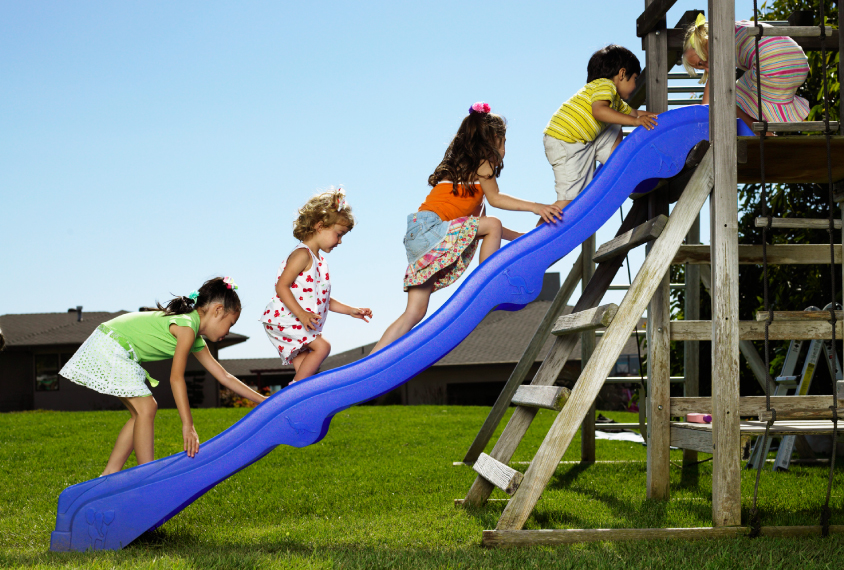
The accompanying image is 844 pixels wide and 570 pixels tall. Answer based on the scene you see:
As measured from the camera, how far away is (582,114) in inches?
207

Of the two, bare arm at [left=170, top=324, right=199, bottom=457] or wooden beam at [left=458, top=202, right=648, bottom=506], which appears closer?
bare arm at [left=170, top=324, right=199, bottom=457]

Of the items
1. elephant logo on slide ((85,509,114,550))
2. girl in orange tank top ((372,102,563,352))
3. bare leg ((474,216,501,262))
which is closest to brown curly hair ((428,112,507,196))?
girl in orange tank top ((372,102,563,352))

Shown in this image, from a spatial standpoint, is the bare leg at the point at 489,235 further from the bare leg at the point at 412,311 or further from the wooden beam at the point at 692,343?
the wooden beam at the point at 692,343

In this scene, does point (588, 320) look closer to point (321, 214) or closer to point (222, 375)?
point (321, 214)

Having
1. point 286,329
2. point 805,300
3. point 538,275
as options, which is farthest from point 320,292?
point 805,300

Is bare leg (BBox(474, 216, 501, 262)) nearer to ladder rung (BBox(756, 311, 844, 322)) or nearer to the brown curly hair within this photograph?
the brown curly hair

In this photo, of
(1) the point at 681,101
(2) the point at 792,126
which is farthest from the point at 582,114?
(1) the point at 681,101

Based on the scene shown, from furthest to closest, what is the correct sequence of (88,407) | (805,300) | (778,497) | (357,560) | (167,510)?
(88,407) < (805,300) < (778,497) < (167,510) < (357,560)

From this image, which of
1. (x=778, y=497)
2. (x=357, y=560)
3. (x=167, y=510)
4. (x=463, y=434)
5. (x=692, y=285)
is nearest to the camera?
(x=357, y=560)

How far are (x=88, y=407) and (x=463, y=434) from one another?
60.2ft

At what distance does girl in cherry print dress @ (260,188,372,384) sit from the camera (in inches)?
196

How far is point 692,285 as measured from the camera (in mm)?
7574

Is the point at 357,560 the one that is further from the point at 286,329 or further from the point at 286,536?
the point at 286,329

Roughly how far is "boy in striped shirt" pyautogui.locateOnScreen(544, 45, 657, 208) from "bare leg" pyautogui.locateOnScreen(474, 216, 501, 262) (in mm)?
441
